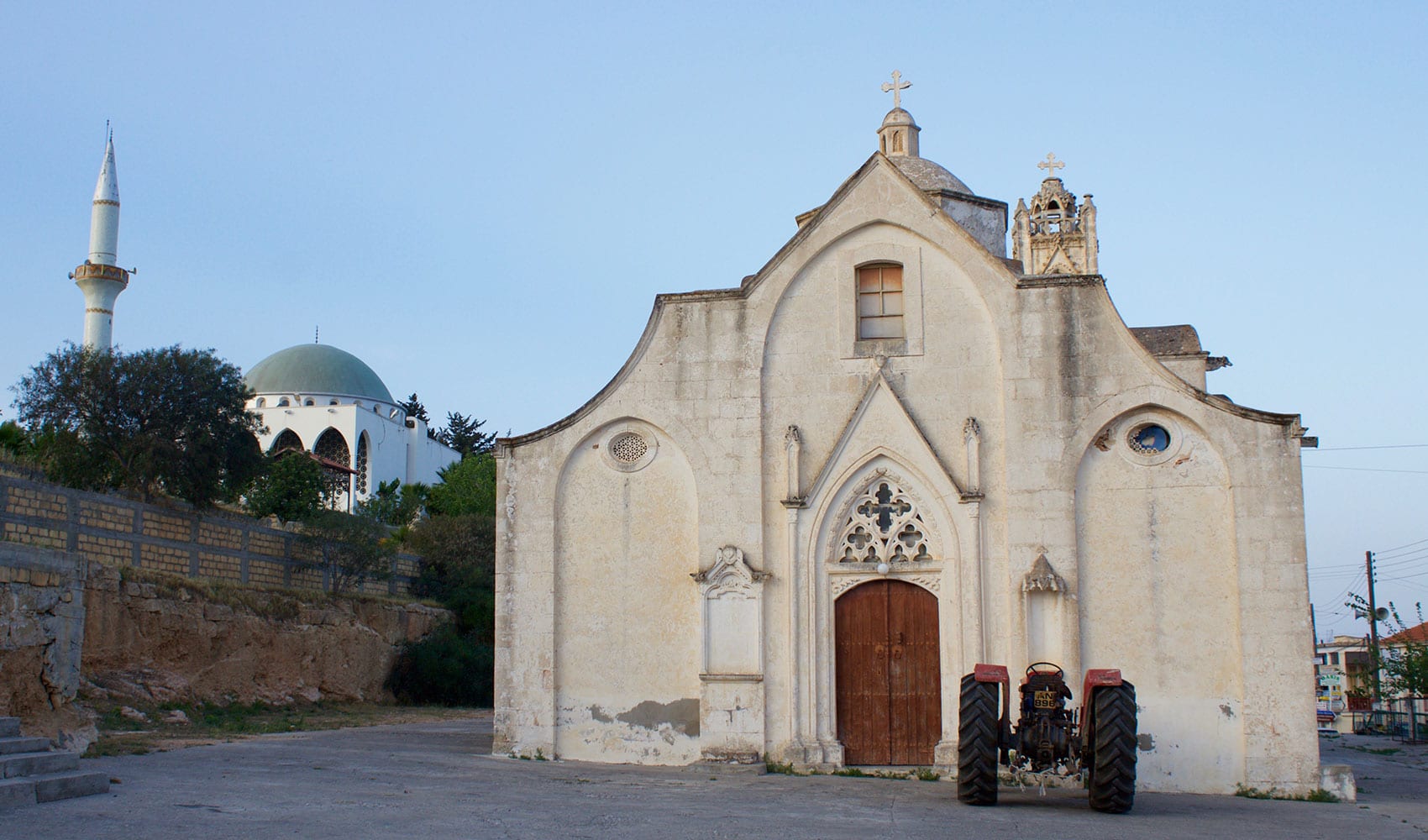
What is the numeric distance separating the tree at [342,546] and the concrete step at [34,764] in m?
22.0

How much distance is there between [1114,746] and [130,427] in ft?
86.8

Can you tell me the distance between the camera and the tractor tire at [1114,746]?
12.3 metres

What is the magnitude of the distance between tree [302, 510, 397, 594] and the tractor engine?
24.7m

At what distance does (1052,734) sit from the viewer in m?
12.9

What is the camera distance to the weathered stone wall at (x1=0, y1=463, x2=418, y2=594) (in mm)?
23938

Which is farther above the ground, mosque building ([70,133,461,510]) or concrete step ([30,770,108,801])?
mosque building ([70,133,461,510])

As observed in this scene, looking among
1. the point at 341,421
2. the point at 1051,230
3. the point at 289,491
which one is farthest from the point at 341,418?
the point at 1051,230

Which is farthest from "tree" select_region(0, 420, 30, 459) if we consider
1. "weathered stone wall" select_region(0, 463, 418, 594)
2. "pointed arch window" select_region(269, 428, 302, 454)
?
"pointed arch window" select_region(269, 428, 302, 454)

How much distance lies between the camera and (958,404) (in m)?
17.2

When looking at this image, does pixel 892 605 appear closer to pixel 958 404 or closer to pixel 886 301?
pixel 958 404

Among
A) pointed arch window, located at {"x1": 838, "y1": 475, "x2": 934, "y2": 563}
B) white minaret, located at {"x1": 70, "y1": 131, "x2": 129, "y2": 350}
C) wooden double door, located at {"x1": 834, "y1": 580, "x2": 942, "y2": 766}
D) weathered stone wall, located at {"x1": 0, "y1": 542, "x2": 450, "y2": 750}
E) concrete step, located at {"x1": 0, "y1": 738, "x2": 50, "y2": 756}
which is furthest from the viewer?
white minaret, located at {"x1": 70, "y1": 131, "x2": 129, "y2": 350}

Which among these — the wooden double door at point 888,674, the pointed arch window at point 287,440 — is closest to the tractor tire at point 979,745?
the wooden double door at point 888,674

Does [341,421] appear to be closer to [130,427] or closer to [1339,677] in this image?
[130,427]

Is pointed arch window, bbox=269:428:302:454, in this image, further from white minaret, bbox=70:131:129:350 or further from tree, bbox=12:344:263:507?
tree, bbox=12:344:263:507
